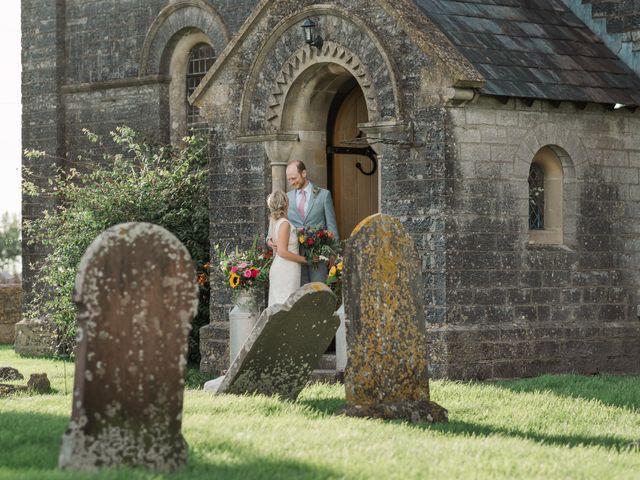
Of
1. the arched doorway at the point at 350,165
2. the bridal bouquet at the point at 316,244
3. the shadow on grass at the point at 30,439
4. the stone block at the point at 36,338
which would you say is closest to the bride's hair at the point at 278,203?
the bridal bouquet at the point at 316,244

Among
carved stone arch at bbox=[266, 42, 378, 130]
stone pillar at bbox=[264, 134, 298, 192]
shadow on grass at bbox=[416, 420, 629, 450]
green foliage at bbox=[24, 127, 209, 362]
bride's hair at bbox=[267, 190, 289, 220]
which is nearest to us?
shadow on grass at bbox=[416, 420, 629, 450]

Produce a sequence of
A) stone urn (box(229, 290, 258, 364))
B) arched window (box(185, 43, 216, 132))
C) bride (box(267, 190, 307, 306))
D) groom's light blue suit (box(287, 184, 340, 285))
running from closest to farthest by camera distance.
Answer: bride (box(267, 190, 307, 306)), groom's light blue suit (box(287, 184, 340, 285)), stone urn (box(229, 290, 258, 364)), arched window (box(185, 43, 216, 132))

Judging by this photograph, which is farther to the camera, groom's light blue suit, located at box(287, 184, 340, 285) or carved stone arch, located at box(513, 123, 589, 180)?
groom's light blue suit, located at box(287, 184, 340, 285)

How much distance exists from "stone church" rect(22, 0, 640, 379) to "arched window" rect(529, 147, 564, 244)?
2 cm

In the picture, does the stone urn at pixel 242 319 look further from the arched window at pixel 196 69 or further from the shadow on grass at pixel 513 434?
the arched window at pixel 196 69

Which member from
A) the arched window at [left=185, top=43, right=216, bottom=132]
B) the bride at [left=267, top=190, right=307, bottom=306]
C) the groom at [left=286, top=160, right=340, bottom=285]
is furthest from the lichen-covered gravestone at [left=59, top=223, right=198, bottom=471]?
the arched window at [left=185, top=43, right=216, bottom=132]

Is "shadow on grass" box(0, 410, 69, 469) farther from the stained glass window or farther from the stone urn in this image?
the stained glass window

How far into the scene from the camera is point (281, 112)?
704 inches

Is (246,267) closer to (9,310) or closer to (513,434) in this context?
(513,434)

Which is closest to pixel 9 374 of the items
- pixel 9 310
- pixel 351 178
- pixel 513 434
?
pixel 351 178

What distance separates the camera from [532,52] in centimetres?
1741

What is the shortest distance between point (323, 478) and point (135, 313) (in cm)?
146

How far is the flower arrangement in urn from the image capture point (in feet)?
57.1

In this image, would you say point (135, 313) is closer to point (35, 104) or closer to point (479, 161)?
point (479, 161)
